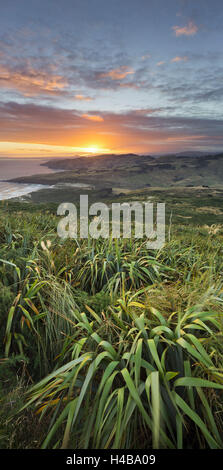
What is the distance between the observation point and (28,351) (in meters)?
2.66

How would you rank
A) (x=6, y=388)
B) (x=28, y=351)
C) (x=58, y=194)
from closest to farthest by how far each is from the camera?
(x=6, y=388) → (x=28, y=351) → (x=58, y=194)

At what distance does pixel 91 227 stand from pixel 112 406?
4.66 meters

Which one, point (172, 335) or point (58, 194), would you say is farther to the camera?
point (58, 194)

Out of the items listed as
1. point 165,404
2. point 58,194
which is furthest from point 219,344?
point 58,194

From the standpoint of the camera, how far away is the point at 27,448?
1.62 meters

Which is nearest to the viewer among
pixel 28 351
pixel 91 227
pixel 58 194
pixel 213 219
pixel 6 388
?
pixel 6 388

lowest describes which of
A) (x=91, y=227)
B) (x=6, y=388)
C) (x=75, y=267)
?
(x=6, y=388)

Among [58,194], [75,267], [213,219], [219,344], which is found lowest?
[219,344]

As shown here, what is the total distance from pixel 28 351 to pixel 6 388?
2.12ft
